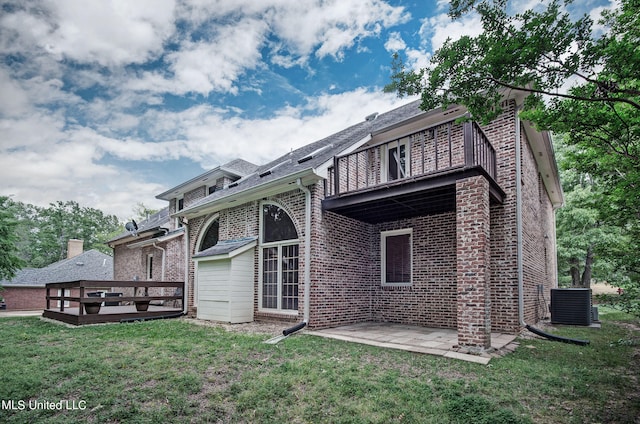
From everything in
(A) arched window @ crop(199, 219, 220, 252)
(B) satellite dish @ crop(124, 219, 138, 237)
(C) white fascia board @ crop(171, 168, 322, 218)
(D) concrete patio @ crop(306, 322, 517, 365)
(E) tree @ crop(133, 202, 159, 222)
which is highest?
(E) tree @ crop(133, 202, 159, 222)

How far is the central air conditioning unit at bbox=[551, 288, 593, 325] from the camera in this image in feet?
30.2

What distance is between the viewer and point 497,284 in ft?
25.3

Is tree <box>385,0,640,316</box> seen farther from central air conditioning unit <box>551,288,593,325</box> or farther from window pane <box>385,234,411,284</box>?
window pane <box>385,234,411,284</box>

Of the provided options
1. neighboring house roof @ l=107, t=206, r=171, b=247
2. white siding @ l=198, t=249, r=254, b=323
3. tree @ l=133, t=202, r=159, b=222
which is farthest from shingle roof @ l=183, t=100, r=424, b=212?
tree @ l=133, t=202, r=159, b=222

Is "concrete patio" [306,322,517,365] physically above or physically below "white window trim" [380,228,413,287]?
below

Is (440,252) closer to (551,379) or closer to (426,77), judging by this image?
(551,379)

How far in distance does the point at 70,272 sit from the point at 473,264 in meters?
28.7

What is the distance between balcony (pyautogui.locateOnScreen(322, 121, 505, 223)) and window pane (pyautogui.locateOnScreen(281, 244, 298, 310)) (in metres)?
1.54

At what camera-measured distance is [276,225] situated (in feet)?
31.0

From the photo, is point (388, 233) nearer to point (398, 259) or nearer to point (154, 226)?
point (398, 259)

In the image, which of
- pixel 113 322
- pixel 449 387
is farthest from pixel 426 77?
pixel 113 322

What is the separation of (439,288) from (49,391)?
755cm

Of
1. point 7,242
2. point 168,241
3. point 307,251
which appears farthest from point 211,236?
point 7,242

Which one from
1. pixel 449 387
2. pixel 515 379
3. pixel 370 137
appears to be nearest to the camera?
pixel 449 387
